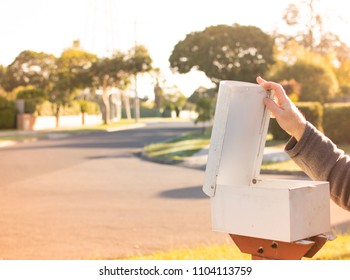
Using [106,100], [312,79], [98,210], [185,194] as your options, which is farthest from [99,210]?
[106,100]

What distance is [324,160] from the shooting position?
1996 millimetres

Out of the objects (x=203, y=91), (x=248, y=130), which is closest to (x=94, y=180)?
(x=248, y=130)

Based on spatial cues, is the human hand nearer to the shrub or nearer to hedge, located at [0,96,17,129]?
hedge, located at [0,96,17,129]

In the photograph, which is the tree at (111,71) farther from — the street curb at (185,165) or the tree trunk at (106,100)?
the street curb at (185,165)

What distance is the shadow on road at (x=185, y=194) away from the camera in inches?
351

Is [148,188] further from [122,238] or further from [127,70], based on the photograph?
[127,70]

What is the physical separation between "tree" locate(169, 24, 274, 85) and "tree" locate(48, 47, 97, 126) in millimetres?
8564

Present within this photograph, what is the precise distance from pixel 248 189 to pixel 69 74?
35081 millimetres

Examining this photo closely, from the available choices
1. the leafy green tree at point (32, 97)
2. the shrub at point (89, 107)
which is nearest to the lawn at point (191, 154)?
the leafy green tree at point (32, 97)

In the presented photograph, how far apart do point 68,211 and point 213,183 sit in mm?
6173

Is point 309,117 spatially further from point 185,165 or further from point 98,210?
point 98,210

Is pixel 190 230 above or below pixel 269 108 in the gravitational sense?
below

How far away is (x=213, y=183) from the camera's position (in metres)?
1.91

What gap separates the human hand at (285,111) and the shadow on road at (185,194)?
689cm
